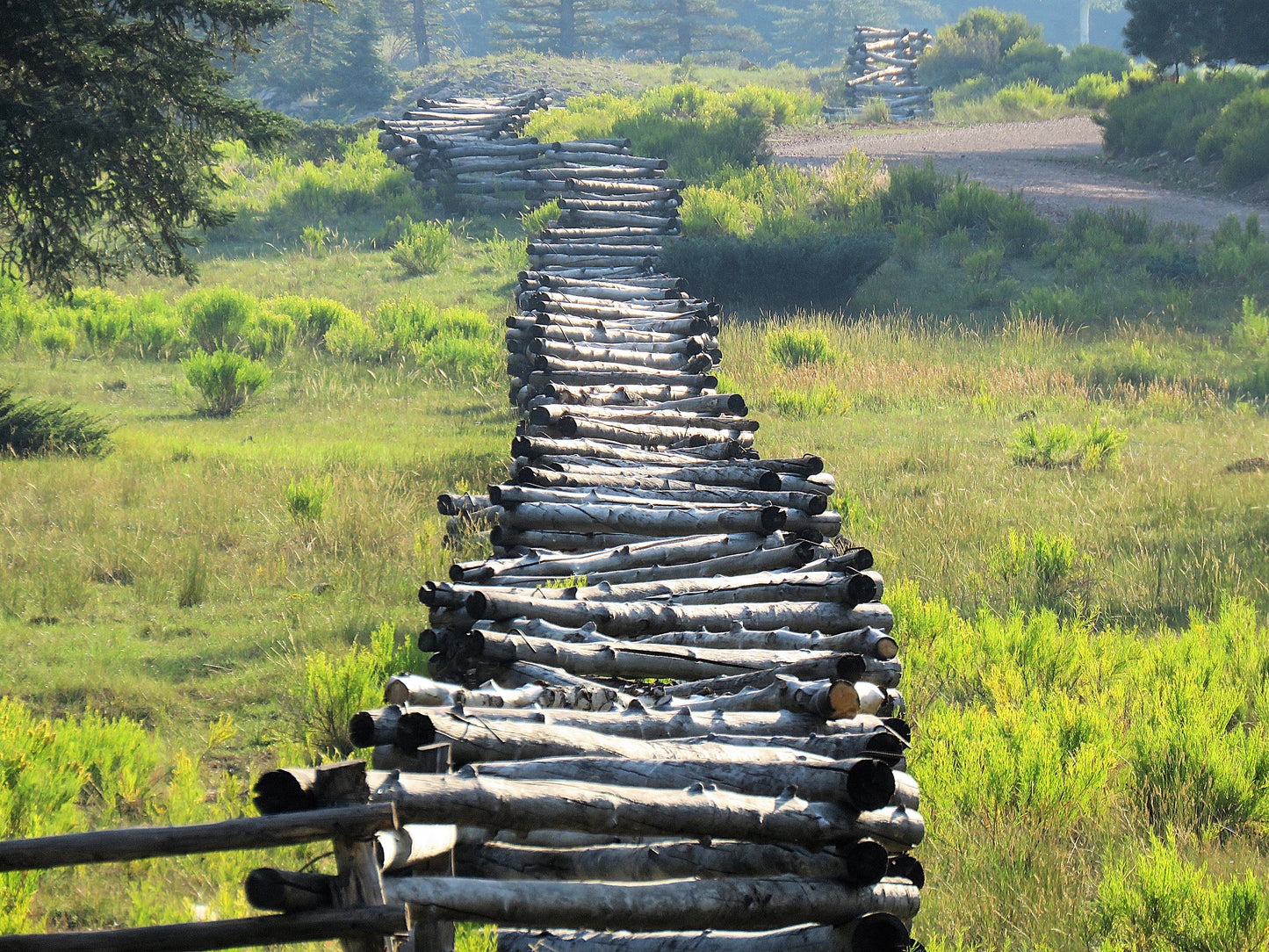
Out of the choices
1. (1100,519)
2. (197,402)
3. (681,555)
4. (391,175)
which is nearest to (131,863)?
(681,555)

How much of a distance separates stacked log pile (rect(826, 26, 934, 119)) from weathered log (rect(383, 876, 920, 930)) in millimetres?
30485

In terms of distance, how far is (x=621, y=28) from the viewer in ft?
173

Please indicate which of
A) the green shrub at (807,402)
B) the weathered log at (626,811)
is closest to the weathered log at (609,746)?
the weathered log at (626,811)

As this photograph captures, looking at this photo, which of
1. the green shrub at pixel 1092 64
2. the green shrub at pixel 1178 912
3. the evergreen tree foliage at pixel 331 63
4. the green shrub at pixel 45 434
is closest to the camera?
the green shrub at pixel 1178 912

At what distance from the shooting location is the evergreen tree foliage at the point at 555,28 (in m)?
50.5

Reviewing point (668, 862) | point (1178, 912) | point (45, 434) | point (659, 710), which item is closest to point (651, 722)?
point (659, 710)

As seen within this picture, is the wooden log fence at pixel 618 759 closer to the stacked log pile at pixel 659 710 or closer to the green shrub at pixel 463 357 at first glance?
the stacked log pile at pixel 659 710

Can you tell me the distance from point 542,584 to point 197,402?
8.18m

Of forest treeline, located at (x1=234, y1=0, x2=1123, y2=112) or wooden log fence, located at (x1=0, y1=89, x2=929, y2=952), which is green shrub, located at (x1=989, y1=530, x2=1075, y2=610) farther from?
forest treeline, located at (x1=234, y1=0, x2=1123, y2=112)

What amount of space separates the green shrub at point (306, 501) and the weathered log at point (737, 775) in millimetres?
5041

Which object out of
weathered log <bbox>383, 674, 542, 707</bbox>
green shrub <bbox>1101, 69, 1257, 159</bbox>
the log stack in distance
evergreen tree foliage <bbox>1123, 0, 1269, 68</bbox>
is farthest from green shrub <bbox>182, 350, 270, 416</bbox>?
evergreen tree foliage <bbox>1123, 0, 1269, 68</bbox>

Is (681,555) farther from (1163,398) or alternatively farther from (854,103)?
(854,103)

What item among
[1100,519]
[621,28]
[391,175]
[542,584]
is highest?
[621,28]

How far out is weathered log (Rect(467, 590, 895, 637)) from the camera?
4.73 meters
